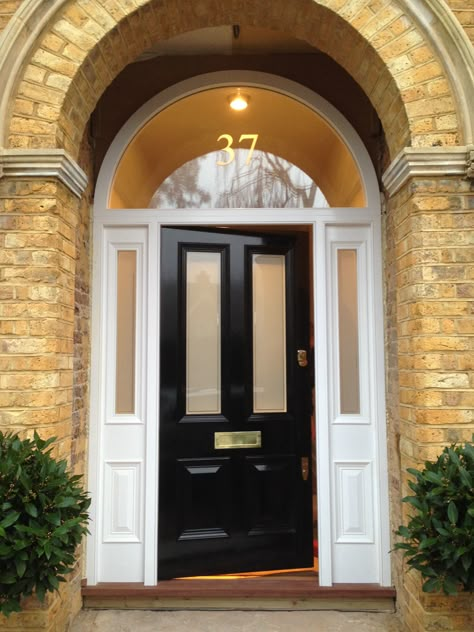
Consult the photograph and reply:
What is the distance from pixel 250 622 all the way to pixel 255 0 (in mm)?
3649

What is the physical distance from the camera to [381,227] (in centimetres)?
332

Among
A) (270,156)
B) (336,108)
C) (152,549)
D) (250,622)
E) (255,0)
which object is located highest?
(255,0)

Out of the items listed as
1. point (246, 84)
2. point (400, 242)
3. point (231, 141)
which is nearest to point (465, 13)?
point (400, 242)

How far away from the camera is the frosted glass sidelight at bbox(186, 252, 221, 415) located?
3.40m

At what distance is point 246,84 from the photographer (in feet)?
11.5

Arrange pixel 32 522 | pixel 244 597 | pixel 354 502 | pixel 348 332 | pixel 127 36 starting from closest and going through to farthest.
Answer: pixel 32 522
pixel 127 36
pixel 244 597
pixel 354 502
pixel 348 332

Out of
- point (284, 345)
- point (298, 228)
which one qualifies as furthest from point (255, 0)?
point (284, 345)


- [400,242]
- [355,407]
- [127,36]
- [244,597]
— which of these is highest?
[127,36]

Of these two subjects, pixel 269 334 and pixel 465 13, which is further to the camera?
pixel 269 334

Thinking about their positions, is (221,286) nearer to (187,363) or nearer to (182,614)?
(187,363)

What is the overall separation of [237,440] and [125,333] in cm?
109

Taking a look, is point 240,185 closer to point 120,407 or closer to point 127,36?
point 127,36

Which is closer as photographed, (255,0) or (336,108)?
(255,0)

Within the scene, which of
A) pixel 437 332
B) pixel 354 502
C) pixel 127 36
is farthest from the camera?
pixel 354 502
